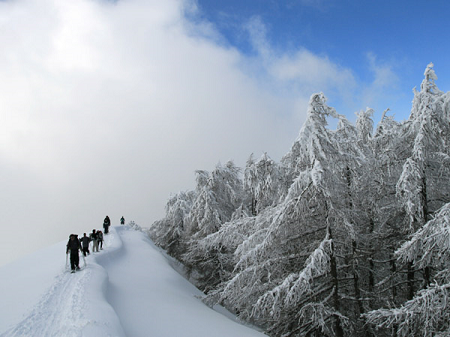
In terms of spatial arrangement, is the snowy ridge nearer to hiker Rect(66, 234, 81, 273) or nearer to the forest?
hiker Rect(66, 234, 81, 273)

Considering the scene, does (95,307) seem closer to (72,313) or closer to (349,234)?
(72,313)

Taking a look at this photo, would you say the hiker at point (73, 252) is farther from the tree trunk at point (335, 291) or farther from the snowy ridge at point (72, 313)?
the tree trunk at point (335, 291)

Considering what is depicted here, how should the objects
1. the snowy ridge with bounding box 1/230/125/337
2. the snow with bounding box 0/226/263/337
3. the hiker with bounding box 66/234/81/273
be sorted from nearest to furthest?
the snowy ridge with bounding box 1/230/125/337, the snow with bounding box 0/226/263/337, the hiker with bounding box 66/234/81/273

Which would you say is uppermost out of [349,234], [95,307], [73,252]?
[349,234]

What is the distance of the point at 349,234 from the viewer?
8.48 meters

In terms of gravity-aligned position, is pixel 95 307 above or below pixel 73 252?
below

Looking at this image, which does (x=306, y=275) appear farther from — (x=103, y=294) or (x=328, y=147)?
(x=103, y=294)

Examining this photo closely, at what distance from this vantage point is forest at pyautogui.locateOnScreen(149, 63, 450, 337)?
24.2 feet

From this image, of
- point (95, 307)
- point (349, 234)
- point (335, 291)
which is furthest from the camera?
point (335, 291)

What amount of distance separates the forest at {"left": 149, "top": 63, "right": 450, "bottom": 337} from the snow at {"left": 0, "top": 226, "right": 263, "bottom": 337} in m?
1.90

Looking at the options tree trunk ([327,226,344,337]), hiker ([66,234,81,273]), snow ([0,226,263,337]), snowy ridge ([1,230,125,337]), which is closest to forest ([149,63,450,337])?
tree trunk ([327,226,344,337])

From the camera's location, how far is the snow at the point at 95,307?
6.67 m

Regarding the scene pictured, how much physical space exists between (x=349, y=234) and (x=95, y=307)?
7610 millimetres

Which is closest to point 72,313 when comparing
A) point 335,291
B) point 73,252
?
point 73,252
